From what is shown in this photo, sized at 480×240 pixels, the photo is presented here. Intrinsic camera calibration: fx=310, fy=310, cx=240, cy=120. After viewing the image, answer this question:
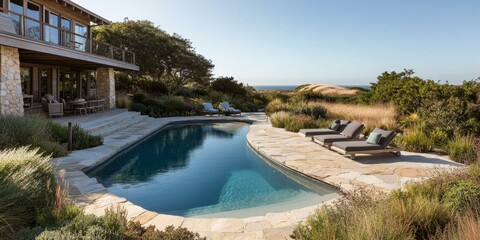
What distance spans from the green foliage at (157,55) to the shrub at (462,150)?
22.1 meters

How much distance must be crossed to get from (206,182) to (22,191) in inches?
152

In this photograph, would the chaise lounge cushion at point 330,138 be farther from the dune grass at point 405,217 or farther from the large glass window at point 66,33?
the large glass window at point 66,33

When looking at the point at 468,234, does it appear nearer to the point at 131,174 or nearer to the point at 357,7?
the point at 131,174

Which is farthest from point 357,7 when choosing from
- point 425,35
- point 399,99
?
point 399,99

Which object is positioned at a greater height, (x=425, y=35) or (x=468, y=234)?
(x=425, y=35)

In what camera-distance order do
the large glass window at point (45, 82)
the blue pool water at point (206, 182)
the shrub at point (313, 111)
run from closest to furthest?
the blue pool water at point (206, 182), the shrub at point (313, 111), the large glass window at point (45, 82)

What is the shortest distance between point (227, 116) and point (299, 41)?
371 inches

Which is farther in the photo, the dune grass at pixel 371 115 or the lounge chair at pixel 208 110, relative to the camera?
the lounge chair at pixel 208 110

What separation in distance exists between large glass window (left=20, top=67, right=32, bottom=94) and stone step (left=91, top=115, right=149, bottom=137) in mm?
5026

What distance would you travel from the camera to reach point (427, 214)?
359 cm

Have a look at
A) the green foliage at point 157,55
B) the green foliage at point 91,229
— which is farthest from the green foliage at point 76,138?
the green foliage at point 157,55

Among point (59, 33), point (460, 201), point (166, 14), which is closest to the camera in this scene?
point (460, 201)

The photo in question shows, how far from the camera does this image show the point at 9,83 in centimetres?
997

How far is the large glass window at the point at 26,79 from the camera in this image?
48.4 feet
